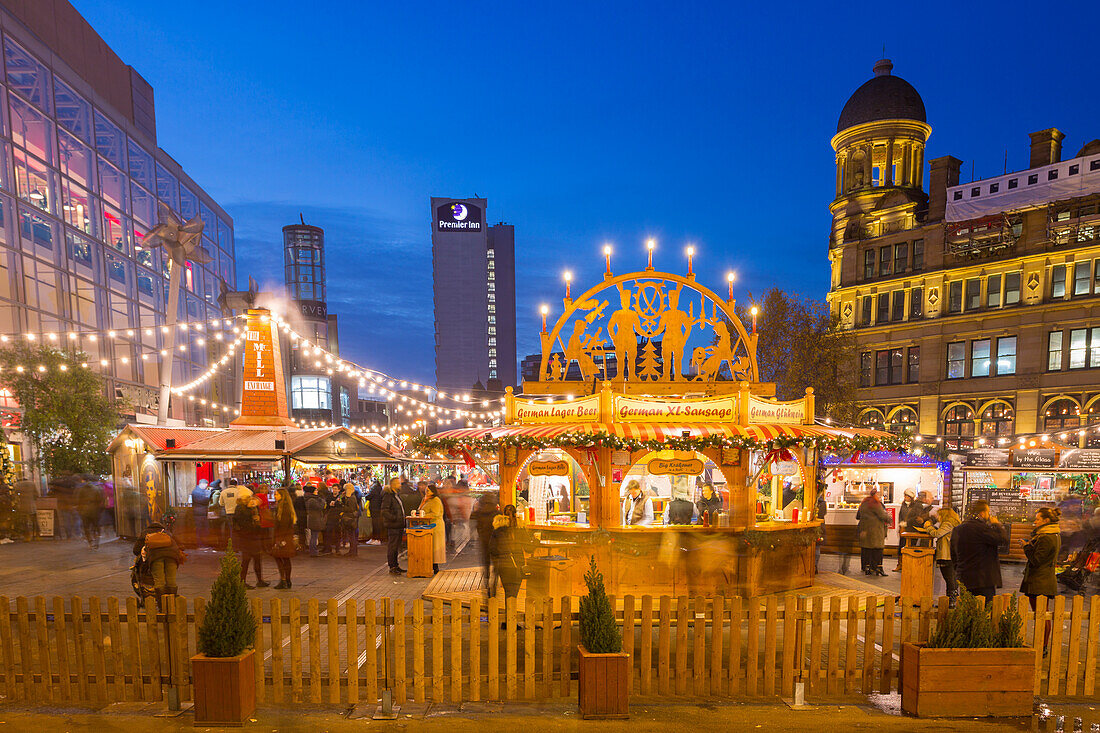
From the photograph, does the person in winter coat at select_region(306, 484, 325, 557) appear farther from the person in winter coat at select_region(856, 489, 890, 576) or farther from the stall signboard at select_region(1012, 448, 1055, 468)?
the stall signboard at select_region(1012, 448, 1055, 468)

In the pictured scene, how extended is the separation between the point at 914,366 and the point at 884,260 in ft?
20.6

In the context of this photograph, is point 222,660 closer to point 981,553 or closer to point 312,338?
point 981,553

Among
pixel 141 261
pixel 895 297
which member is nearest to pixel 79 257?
pixel 141 261

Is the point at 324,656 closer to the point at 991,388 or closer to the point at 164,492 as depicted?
the point at 164,492

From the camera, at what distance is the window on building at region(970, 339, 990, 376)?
100 ft

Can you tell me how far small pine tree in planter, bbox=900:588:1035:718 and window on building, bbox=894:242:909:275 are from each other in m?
32.6

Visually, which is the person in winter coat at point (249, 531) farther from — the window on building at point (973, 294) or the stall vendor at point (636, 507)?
the window on building at point (973, 294)

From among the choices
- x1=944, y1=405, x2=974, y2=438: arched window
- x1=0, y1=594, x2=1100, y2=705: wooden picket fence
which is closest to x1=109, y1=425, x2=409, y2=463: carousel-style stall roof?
x1=0, y1=594, x2=1100, y2=705: wooden picket fence

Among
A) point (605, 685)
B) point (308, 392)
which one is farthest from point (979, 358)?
point (308, 392)

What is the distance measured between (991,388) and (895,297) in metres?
6.82

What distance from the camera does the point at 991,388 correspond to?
1184 inches

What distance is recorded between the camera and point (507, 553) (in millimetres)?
9109

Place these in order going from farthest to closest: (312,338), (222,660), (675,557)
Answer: (312,338), (675,557), (222,660)

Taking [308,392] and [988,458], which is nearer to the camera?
[988,458]
